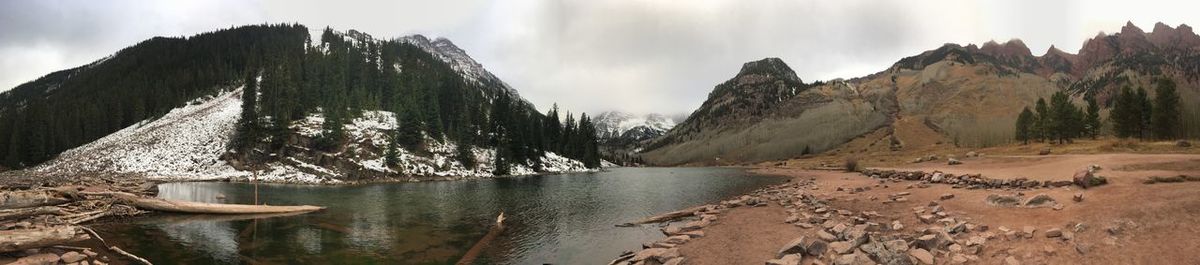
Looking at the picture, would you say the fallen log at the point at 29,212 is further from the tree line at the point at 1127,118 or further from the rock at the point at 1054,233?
the tree line at the point at 1127,118

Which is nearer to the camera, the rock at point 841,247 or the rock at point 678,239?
the rock at point 841,247

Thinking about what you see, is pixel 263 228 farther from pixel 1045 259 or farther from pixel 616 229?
pixel 1045 259

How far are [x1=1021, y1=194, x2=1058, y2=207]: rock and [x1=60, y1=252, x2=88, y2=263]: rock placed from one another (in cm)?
3838

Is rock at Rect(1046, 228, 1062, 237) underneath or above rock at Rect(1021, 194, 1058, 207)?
underneath

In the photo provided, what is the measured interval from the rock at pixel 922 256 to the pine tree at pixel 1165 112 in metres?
103

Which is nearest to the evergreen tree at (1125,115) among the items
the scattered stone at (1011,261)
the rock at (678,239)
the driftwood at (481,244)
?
the rock at (678,239)

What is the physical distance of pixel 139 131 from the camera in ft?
348

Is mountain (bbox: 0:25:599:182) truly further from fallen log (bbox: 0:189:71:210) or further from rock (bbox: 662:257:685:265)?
rock (bbox: 662:257:685:265)

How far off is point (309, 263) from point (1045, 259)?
87.5 feet

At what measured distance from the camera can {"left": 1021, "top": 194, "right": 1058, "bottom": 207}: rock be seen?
20.1 meters

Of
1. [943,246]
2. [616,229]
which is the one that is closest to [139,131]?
[616,229]

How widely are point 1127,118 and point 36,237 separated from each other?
424 feet

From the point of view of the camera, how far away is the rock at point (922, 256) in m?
14.6

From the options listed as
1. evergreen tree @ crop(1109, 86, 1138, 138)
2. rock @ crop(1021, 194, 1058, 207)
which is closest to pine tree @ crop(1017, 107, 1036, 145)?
evergreen tree @ crop(1109, 86, 1138, 138)
